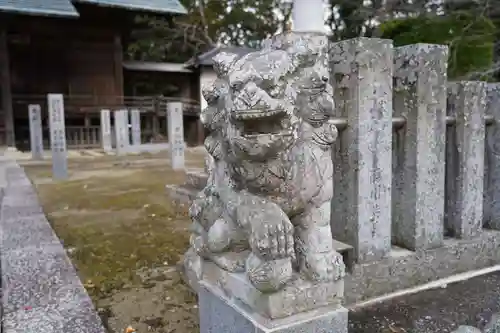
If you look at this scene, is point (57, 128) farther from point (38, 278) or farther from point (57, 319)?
point (57, 319)

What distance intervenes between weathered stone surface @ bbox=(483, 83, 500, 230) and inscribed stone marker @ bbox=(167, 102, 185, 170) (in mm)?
Answer: 6296

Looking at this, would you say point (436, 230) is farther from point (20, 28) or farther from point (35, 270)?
point (20, 28)

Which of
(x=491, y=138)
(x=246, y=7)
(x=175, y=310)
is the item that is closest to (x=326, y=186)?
(x=175, y=310)

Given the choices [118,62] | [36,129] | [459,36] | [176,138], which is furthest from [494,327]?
[118,62]

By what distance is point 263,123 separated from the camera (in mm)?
1366

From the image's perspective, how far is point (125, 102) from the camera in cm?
1777

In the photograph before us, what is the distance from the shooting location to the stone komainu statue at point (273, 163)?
1370mm

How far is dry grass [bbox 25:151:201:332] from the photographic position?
232 cm

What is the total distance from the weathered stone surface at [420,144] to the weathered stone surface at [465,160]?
217 mm

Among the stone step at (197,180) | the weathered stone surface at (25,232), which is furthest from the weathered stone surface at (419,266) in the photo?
the stone step at (197,180)

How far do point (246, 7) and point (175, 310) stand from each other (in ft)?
72.9

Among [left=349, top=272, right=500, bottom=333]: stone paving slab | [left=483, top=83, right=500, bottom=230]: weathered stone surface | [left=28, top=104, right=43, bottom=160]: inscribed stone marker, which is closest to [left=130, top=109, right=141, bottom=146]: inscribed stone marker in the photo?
[left=28, top=104, right=43, bottom=160]: inscribed stone marker

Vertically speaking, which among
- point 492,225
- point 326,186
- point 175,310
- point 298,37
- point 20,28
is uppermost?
point 20,28

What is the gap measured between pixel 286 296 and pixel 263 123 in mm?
593
